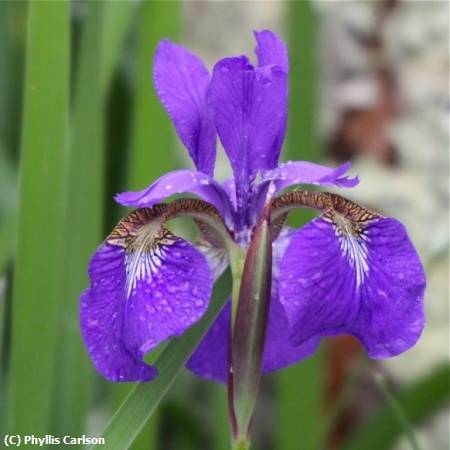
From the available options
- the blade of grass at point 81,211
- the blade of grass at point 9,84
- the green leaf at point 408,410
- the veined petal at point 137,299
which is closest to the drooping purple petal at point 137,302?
the veined petal at point 137,299

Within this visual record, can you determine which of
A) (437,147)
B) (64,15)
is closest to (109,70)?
(64,15)

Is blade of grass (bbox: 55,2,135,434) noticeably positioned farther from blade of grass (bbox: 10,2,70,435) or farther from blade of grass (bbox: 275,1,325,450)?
blade of grass (bbox: 275,1,325,450)

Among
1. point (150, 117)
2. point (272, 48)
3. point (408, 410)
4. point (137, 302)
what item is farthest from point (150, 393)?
point (408, 410)

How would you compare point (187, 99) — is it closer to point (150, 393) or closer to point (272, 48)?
point (272, 48)

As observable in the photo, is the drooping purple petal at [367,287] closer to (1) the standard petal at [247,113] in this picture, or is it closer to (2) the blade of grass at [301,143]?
(1) the standard petal at [247,113]

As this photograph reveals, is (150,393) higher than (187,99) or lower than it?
lower

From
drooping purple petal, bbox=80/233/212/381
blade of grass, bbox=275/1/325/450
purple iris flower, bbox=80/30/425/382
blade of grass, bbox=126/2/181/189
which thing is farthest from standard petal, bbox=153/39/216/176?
blade of grass, bbox=275/1/325/450
